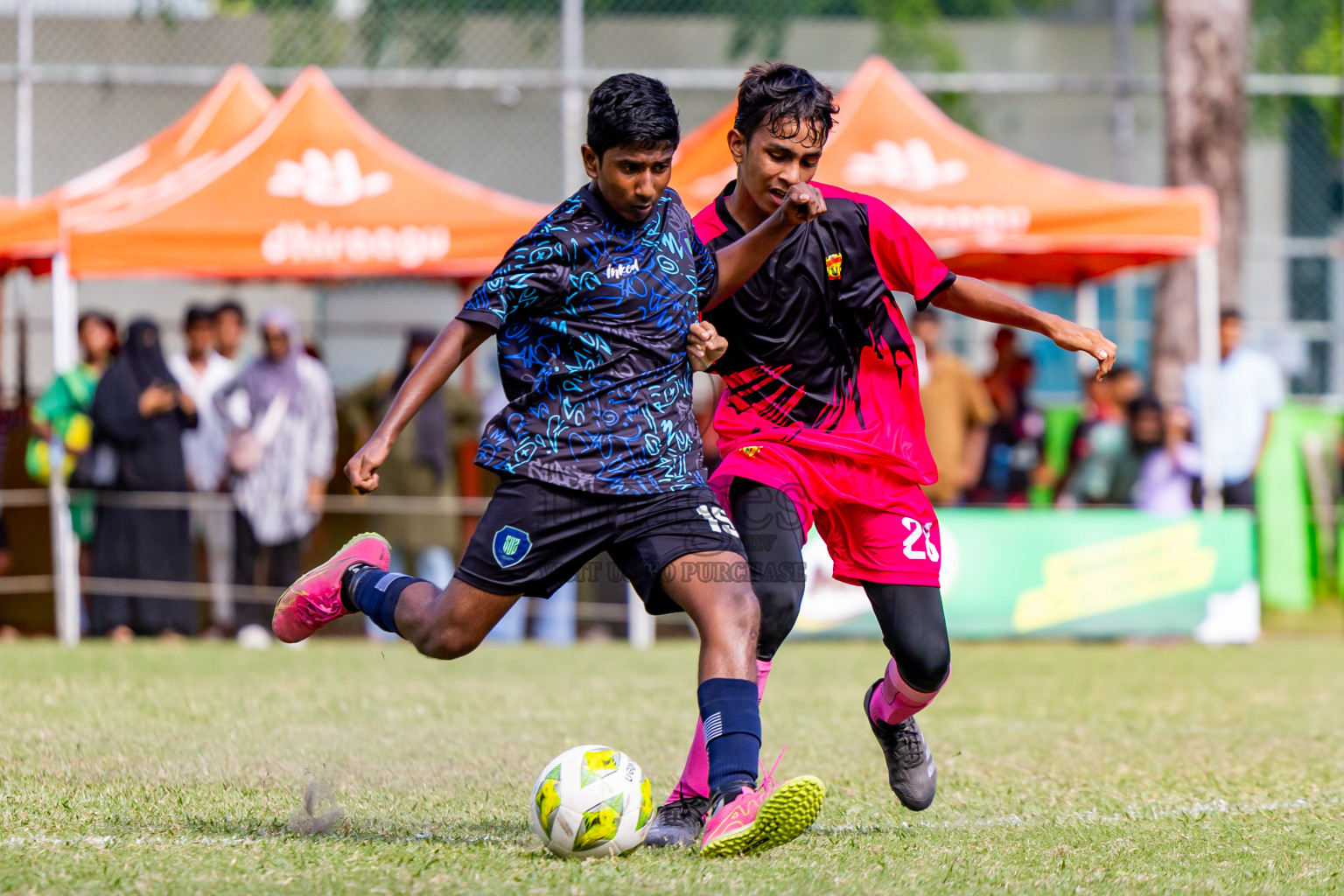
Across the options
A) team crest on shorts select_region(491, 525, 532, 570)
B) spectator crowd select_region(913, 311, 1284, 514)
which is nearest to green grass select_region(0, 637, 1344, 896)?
team crest on shorts select_region(491, 525, 532, 570)

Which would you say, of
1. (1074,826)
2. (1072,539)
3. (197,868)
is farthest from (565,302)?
(1072,539)

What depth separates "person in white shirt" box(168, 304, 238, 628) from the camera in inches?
457

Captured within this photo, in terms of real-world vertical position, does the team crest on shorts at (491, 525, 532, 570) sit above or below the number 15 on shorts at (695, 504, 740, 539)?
below

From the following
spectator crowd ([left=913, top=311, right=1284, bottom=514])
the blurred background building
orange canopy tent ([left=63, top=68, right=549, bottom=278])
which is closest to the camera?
orange canopy tent ([left=63, top=68, right=549, bottom=278])

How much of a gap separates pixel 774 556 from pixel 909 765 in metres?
0.82

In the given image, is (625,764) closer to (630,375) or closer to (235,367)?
(630,375)

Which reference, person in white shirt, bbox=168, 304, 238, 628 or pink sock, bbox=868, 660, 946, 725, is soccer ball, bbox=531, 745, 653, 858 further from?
person in white shirt, bbox=168, 304, 238, 628

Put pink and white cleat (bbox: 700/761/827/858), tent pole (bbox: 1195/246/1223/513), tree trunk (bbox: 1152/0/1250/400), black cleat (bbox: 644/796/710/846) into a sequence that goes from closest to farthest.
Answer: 1. pink and white cleat (bbox: 700/761/827/858)
2. black cleat (bbox: 644/796/710/846)
3. tent pole (bbox: 1195/246/1223/513)
4. tree trunk (bbox: 1152/0/1250/400)

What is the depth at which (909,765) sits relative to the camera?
201 inches

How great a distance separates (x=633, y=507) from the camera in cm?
446

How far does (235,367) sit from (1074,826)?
842cm

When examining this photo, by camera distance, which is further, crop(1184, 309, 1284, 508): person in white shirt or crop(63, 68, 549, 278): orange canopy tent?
crop(1184, 309, 1284, 508): person in white shirt

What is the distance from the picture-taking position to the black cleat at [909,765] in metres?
5.10

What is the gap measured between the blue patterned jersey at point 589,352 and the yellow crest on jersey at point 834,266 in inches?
25.3
